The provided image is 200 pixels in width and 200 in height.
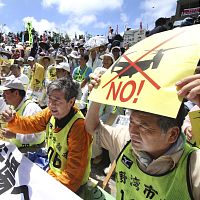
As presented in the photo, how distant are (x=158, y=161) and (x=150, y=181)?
0.11 meters

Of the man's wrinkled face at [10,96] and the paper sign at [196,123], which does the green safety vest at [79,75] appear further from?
the paper sign at [196,123]

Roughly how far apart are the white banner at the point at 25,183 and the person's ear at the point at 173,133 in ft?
2.65

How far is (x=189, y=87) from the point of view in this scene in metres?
1.05

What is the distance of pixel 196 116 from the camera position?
1.54 meters

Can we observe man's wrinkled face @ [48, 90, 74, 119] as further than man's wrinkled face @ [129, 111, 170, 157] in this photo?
Yes

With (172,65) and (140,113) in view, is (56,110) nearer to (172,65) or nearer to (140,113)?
(140,113)

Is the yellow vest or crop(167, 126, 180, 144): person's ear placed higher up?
the yellow vest

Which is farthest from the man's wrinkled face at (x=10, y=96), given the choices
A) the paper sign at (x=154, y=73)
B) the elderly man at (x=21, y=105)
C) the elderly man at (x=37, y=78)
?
the elderly man at (x=37, y=78)

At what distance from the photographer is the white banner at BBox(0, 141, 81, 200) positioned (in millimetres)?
1928

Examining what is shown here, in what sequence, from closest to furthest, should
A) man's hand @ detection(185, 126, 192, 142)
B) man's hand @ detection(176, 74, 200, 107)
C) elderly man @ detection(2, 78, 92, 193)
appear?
man's hand @ detection(176, 74, 200, 107), man's hand @ detection(185, 126, 192, 142), elderly man @ detection(2, 78, 92, 193)

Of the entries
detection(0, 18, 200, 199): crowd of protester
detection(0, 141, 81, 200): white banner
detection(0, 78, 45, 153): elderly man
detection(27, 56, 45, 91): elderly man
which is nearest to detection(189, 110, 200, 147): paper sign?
detection(0, 18, 200, 199): crowd of protester

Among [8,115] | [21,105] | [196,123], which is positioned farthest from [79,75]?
[196,123]

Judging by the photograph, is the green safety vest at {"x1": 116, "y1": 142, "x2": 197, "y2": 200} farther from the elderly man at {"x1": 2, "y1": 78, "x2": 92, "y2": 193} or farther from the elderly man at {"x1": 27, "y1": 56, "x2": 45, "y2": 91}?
the elderly man at {"x1": 27, "y1": 56, "x2": 45, "y2": 91}

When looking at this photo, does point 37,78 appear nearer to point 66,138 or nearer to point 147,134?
point 66,138
